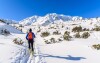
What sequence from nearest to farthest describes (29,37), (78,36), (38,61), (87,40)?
(38,61) → (29,37) → (87,40) → (78,36)

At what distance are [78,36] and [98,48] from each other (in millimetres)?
6885

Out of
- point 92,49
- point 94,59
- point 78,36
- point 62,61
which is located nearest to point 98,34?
point 78,36

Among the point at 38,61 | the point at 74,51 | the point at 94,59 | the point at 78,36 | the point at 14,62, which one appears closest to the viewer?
the point at 14,62

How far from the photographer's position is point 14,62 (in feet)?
36.4

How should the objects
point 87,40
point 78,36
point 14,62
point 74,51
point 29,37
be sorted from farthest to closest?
point 78,36 → point 87,40 → point 74,51 → point 29,37 → point 14,62

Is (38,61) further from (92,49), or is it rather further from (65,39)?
(65,39)

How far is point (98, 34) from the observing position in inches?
968

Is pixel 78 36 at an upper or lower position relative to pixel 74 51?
upper

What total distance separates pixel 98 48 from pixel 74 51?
2.07 metres

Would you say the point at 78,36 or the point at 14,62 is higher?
the point at 78,36

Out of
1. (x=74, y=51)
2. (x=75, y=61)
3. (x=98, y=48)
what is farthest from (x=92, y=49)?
(x=75, y=61)

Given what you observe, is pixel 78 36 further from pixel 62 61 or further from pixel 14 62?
pixel 14 62

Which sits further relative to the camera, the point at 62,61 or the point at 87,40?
the point at 87,40

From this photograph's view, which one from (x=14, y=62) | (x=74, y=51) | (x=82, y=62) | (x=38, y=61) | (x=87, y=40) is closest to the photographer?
(x=14, y=62)
